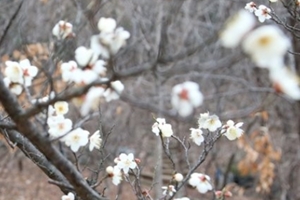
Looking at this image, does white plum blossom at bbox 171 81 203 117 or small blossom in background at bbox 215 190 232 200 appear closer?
white plum blossom at bbox 171 81 203 117

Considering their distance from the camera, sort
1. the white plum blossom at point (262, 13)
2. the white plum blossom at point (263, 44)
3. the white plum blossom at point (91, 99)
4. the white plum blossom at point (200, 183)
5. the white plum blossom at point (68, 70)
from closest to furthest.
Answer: the white plum blossom at point (263, 44) < the white plum blossom at point (91, 99) < the white plum blossom at point (68, 70) < the white plum blossom at point (200, 183) < the white plum blossom at point (262, 13)

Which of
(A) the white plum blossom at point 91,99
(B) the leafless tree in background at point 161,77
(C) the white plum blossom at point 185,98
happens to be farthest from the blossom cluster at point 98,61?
(B) the leafless tree in background at point 161,77

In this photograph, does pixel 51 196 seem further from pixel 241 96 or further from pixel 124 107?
pixel 241 96

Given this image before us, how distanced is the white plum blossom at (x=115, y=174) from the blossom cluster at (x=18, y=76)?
0.94 feet

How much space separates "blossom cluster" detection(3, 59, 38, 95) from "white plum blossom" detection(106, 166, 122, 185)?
29 cm

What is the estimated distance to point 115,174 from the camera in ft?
5.19

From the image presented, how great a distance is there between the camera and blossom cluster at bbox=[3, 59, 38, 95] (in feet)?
4.48

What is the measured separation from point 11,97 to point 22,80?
1.06 ft

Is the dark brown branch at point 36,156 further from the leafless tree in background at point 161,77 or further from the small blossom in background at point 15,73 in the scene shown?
the leafless tree in background at point 161,77

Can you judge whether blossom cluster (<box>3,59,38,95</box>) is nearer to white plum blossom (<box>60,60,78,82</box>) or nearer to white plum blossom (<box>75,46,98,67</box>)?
white plum blossom (<box>60,60,78,82</box>)

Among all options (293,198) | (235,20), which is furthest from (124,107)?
(235,20)

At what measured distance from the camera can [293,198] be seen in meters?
5.51

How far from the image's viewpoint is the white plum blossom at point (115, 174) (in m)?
1.48

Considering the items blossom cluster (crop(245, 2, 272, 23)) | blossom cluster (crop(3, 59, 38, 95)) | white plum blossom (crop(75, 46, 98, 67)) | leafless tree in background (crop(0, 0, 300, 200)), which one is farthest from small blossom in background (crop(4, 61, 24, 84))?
leafless tree in background (crop(0, 0, 300, 200))
